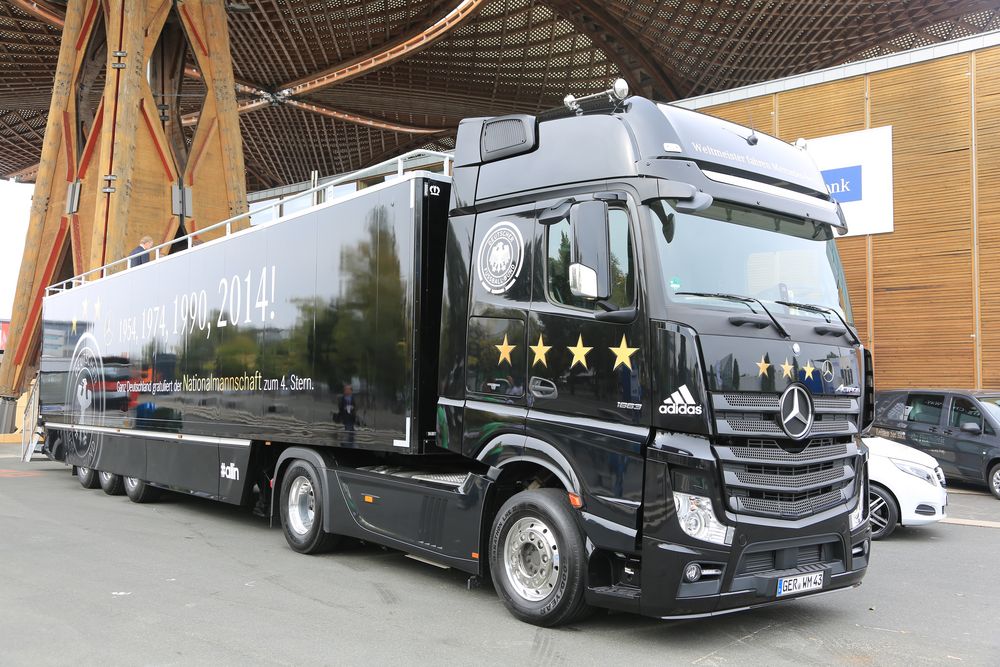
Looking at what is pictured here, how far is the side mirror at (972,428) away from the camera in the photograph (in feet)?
41.4

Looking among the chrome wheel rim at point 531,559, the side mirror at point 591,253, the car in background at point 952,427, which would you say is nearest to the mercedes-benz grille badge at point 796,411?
the side mirror at point 591,253

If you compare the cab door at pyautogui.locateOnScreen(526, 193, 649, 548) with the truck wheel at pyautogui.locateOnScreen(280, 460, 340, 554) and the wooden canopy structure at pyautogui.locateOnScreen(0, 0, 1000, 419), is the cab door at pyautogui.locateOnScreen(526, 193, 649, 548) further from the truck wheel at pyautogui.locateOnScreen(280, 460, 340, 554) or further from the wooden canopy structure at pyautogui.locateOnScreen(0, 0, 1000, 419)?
the wooden canopy structure at pyautogui.locateOnScreen(0, 0, 1000, 419)

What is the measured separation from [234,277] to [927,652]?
766 centimetres

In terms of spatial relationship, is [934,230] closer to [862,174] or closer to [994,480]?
[862,174]

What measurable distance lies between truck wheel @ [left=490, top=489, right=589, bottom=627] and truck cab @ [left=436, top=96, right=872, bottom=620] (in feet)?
0.11

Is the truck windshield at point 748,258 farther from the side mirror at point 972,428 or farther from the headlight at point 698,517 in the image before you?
the side mirror at point 972,428

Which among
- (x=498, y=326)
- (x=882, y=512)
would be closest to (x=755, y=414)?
(x=498, y=326)

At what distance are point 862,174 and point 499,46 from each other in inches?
984

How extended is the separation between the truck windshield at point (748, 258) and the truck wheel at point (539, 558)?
63.4 inches

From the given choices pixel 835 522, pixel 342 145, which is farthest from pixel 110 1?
pixel 342 145

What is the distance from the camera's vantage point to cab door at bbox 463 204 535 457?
227 inches

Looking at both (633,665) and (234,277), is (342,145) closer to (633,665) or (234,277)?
(234,277)

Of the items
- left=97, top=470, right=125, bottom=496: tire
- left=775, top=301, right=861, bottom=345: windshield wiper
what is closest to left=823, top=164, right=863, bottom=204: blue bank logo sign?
left=775, top=301, right=861, bottom=345: windshield wiper

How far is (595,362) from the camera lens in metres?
5.26
